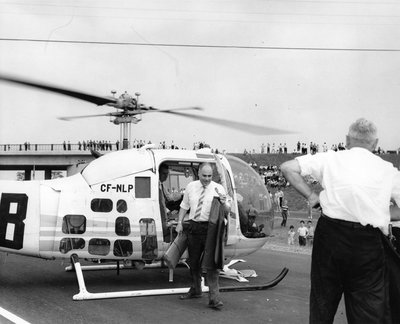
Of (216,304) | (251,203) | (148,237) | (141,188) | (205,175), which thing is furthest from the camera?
(251,203)

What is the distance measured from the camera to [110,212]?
312 inches

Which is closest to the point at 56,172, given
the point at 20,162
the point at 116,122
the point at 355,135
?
the point at 20,162

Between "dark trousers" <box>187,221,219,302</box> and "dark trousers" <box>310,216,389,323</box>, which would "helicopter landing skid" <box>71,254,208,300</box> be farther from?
"dark trousers" <box>310,216,389,323</box>

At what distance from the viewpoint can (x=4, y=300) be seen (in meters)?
6.82

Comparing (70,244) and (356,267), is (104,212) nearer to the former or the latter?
(70,244)

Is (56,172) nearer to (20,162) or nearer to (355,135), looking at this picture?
(20,162)

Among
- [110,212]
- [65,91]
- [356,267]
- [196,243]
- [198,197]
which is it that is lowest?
[196,243]

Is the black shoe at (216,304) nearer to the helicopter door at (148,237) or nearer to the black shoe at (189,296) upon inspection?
the black shoe at (189,296)

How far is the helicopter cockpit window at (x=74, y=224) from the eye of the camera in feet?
25.2

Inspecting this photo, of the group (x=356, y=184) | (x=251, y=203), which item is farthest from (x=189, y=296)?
(x=356, y=184)

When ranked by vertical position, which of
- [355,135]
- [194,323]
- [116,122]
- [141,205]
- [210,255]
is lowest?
[194,323]

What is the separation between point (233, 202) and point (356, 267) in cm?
473

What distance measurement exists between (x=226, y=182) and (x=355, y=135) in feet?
15.2

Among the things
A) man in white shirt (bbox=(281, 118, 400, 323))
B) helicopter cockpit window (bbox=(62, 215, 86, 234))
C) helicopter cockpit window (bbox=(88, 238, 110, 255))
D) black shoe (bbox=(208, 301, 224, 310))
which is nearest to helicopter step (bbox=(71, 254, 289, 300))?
helicopter cockpit window (bbox=(88, 238, 110, 255))
